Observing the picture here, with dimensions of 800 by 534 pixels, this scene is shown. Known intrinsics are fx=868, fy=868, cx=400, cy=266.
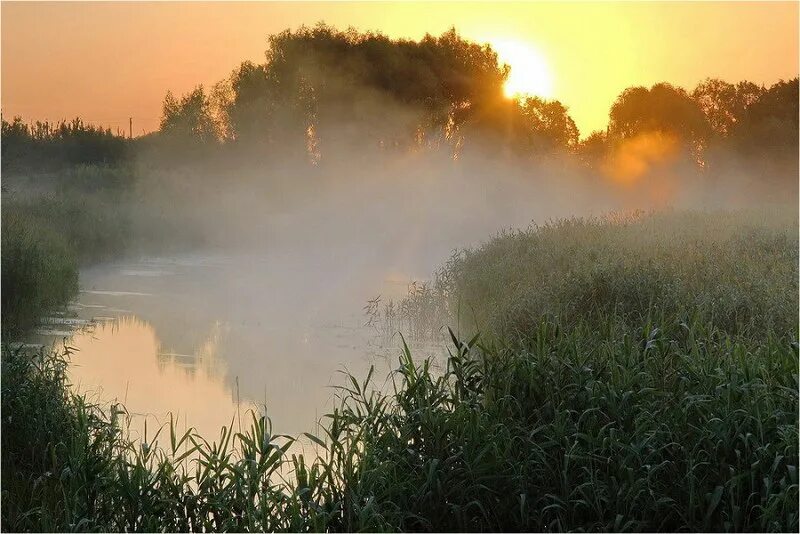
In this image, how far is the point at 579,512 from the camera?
519cm

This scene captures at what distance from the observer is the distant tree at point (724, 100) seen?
2800 cm

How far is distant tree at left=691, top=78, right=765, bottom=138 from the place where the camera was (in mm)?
28000

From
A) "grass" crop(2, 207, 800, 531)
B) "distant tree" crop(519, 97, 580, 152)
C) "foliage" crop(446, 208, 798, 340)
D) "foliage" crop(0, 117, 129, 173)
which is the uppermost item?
"distant tree" crop(519, 97, 580, 152)

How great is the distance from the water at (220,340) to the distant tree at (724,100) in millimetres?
13847

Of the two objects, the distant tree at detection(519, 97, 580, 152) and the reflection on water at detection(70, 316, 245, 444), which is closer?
the reflection on water at detection(70, 316, 245, 444)

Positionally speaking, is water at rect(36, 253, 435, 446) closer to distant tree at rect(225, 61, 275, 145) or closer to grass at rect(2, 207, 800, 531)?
grass at rect(2, 207, 800, 531)

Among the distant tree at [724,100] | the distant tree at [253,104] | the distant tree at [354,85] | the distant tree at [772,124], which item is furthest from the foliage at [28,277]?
the distant tree at [724,100]

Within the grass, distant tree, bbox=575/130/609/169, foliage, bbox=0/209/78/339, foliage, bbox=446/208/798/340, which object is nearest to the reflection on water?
foliage, bbox=0/209/78/339

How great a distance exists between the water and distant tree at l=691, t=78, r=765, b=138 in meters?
13.8

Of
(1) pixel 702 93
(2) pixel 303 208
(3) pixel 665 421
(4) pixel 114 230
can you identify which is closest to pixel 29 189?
(4) pixel 114 230

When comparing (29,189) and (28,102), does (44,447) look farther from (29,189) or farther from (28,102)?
(29,189)

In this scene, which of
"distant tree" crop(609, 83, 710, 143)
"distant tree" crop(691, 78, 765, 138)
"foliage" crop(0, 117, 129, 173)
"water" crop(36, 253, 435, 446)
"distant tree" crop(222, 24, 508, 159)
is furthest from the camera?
"distant tree" crop(609, 83, 710, 143)

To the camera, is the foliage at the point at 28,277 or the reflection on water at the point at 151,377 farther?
the foliage at the point at 28,277

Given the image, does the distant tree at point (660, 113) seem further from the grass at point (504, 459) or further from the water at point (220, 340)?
the grass at point (504, 459)
